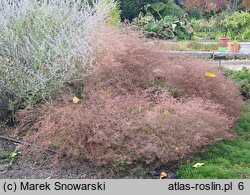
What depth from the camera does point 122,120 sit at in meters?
4.27

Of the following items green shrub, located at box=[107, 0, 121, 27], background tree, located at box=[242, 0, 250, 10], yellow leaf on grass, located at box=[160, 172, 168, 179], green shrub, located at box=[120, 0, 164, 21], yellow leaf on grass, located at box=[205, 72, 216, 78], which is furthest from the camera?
background tree, located at box=[242, 0, 250, 10]

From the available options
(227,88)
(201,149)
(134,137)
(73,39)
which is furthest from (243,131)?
(73,39)

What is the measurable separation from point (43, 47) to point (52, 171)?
1473 millimetres

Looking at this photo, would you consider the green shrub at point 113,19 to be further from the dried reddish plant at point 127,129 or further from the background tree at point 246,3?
the background tree at point 246,3

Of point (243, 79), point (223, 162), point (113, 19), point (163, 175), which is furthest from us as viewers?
point (113, 19)

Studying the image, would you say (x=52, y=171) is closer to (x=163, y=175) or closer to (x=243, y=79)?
(x=163, y=175)

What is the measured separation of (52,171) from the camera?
13.7ft

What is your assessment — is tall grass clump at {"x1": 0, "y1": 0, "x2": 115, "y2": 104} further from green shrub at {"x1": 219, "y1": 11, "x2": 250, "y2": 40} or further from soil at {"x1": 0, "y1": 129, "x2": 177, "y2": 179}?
green shrub at {"x1": 219, "y1": 11, "x2": 250, "y2": 40}

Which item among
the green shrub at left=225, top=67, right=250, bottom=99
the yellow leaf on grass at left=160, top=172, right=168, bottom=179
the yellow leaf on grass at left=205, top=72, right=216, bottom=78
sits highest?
the yellow leaf on grass at left=205, top=72, right=216, bottom=78

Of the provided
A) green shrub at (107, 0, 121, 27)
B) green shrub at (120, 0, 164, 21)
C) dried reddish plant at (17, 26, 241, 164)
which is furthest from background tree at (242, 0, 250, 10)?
dried reddish plant at (17, 26, 241, 164)

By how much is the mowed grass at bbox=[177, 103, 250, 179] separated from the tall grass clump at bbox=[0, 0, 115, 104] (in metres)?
1.54

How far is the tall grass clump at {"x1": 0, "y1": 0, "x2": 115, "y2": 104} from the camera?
4910 millimetres

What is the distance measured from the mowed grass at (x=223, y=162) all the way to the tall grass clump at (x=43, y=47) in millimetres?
1543

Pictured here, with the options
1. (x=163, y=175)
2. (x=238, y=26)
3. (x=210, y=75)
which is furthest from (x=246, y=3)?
(x=163, y=175)
